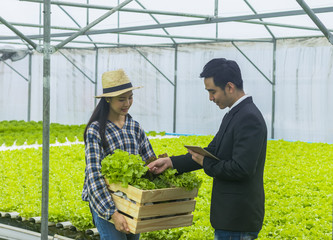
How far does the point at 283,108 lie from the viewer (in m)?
14.1

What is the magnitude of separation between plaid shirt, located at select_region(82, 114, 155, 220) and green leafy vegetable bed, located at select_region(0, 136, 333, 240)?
6.19 feet

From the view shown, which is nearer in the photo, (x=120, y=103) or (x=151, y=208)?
(x=151, y=208)

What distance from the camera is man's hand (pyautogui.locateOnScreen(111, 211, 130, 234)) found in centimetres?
305

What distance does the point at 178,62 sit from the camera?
53.6 ft

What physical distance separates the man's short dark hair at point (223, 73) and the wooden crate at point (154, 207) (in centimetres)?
81

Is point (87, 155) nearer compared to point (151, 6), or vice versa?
point (87, 155)

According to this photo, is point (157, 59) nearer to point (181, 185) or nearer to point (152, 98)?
point (152, 98)

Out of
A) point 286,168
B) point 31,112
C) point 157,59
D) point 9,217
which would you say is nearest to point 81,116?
point 31,112

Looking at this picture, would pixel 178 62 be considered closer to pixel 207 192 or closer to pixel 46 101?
pixel 207 192

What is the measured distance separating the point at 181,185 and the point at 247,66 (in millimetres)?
12231

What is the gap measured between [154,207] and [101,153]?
0.57m

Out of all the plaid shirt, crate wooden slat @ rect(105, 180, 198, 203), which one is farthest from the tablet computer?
the plaid shirt

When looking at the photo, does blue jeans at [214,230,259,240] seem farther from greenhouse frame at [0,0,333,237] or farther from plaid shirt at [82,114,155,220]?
greenhouse frame at [0,0,333,237]

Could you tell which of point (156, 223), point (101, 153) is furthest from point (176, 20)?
point (156, 223)
